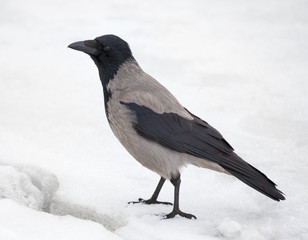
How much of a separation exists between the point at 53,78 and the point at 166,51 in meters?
1.93

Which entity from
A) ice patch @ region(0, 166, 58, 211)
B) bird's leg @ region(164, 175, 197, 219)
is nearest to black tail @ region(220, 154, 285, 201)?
bird's leg @ region(164, 175, 197, 219)

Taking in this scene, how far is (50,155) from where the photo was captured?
578cm

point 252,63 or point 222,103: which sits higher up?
point 252,63

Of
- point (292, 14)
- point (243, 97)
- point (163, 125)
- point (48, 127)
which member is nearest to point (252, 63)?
point (243, 97)

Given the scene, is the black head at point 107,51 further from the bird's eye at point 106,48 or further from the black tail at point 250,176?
the black tail at point 250,176

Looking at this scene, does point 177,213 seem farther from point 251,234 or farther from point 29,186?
point 29,186

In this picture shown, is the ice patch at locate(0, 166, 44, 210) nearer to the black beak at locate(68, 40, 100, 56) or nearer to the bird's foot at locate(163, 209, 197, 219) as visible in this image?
the bird's foot at locate(163, 209, 197, 219)

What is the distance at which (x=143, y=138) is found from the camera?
479 cm

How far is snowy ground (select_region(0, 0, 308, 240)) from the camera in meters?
4.68

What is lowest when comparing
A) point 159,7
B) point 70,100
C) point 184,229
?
point 184,229

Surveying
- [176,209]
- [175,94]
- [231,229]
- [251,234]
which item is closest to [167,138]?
[176,209]

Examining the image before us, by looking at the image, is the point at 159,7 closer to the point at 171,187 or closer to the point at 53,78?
the point at 53,78

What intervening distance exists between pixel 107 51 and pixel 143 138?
79 centimetres

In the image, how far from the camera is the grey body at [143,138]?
4773mm
